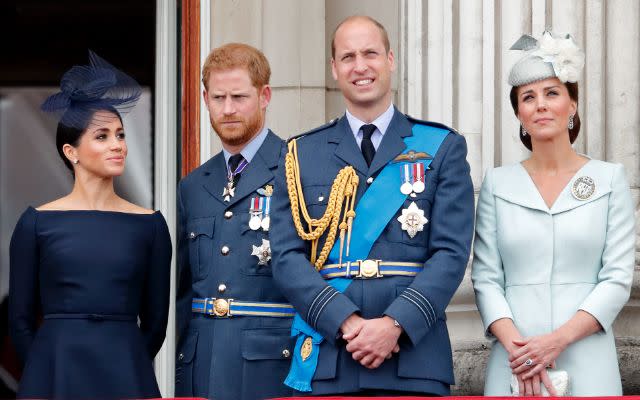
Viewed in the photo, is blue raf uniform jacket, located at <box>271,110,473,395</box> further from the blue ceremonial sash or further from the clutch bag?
the clutch bag

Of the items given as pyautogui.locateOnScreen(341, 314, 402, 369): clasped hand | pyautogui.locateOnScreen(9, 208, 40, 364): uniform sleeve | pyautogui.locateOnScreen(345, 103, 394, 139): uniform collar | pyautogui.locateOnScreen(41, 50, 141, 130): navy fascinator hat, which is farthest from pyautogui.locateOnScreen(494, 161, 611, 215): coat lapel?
pyautogui.locateOnScreen(9, 208, 40, 364): uniform sleeve

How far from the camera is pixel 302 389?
174 inches

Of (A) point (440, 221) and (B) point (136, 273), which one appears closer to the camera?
(A) point (440, 221)

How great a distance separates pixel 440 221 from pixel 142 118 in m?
6.04

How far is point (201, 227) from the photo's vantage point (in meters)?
5.07

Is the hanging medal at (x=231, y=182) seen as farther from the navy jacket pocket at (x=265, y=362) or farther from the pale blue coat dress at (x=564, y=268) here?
the pale blue coat dress at (x=564, y=268)

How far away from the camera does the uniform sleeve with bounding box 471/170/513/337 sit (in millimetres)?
4562

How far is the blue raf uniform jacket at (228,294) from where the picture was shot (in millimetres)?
4863

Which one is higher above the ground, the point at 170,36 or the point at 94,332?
the point at 170,36

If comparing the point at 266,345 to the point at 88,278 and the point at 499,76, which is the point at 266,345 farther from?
the point at 499,76

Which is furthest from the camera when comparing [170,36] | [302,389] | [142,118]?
[142,118]

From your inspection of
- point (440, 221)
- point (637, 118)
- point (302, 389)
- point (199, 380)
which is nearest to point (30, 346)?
point (199, 380)

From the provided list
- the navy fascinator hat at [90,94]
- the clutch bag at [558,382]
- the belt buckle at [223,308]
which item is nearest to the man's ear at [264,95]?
the navy fascinator hat at [90,94]

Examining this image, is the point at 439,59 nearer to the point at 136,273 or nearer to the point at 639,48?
the point at 639,48
